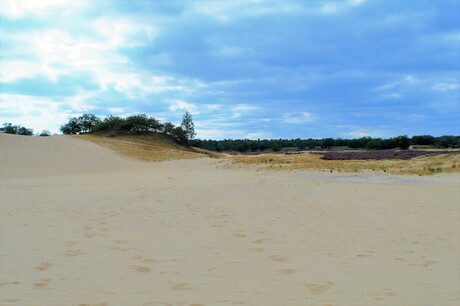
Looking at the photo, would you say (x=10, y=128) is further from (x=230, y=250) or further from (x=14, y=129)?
(x=230, y=250)

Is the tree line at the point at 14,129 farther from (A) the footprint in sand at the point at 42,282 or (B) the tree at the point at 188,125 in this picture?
(A) the footprint in sand at the point at 42,282

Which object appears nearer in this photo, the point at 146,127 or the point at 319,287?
the point at 319,287

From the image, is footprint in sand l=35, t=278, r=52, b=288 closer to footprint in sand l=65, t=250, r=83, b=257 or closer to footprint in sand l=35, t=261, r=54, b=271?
footprint in sand l=35, t=261, r=54, b=271

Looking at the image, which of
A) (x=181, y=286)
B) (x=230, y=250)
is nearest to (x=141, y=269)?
(x=181, y=286)

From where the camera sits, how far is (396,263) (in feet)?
18.6

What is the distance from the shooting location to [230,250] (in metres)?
6.27

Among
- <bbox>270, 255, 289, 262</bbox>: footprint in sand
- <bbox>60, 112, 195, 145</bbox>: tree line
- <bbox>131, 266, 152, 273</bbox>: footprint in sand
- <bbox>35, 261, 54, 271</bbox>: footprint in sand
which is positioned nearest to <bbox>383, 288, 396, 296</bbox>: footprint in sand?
<bbox>270, 255, 289, 262</bbox>: footprint in sand

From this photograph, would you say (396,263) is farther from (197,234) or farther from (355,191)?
(355,191)

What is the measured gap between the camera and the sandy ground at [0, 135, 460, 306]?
4508mm

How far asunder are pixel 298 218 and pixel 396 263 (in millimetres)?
3397

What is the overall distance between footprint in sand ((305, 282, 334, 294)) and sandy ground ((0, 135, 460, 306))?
0.01 m

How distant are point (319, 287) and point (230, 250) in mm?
1935

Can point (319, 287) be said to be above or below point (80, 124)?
below

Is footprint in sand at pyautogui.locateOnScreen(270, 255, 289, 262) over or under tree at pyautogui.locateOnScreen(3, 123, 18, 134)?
under
